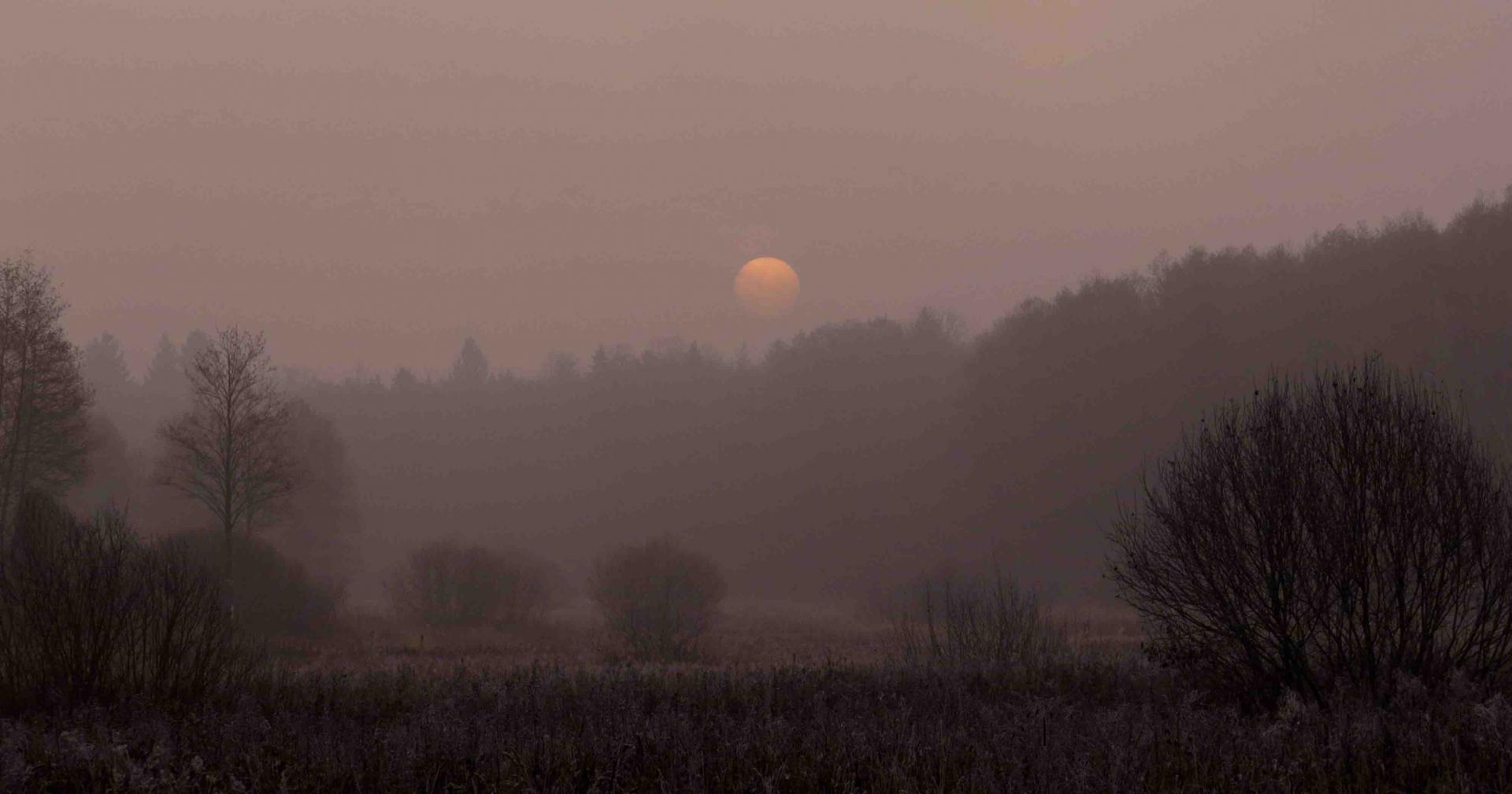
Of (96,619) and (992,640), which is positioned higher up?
(96,619)

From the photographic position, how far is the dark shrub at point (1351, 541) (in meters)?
9.83

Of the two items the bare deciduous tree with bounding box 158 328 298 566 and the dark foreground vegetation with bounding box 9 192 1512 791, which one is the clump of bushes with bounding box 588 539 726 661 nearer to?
the dark foreground vegetation with bounding box 9 192 1512 791

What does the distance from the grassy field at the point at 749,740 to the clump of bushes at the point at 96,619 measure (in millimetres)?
536

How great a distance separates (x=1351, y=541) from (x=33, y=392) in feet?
107

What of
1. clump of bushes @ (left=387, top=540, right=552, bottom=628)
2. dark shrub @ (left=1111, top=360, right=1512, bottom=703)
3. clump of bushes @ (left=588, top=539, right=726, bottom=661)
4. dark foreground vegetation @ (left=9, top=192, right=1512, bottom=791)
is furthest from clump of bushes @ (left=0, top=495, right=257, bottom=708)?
clump of bushes @ (left=387, top=540, right=552, bottom=628)

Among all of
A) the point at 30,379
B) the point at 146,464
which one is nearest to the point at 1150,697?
the point at 30,379

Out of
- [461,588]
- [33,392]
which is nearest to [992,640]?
[461,588]

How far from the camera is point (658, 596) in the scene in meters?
28.6

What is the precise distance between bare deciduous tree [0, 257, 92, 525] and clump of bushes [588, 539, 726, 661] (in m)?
15.8

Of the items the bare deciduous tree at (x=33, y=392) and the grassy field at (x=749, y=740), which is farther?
the bare deciduous tree at (x=33, y=392)

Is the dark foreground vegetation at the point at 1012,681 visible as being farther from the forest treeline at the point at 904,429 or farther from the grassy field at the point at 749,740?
the forest treeline at the point at 904,429

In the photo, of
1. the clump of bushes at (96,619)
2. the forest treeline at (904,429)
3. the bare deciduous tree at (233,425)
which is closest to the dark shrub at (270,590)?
the bare deciduous tree at (233,425)

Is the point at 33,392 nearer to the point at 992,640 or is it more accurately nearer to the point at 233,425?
the point at 233,425

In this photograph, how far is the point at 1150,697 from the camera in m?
11.8
